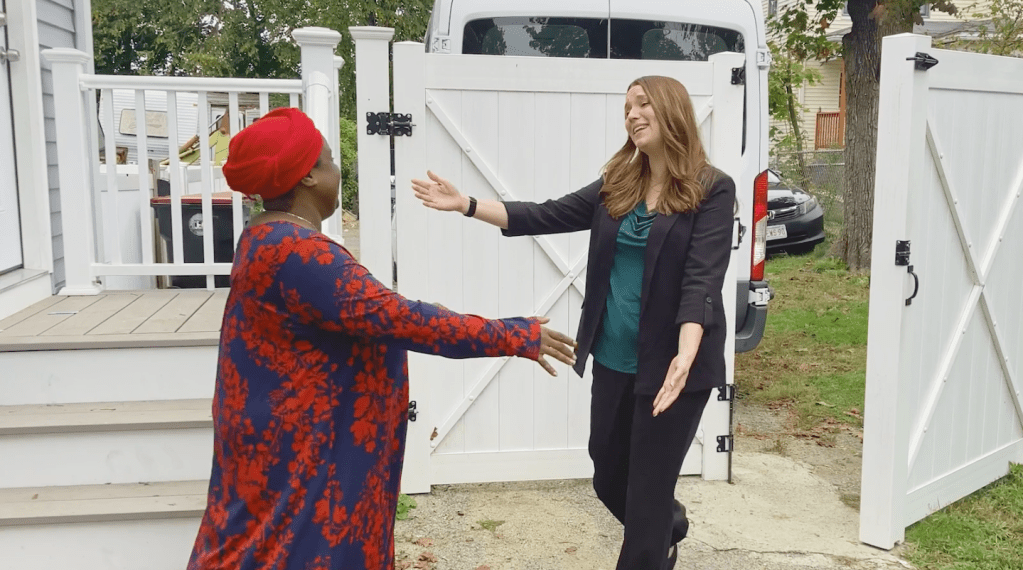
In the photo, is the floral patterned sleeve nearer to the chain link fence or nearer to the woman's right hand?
the woman's right hand

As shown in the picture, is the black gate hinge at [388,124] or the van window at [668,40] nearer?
the black gate hinge at [388,124]

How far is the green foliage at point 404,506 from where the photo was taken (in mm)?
4621

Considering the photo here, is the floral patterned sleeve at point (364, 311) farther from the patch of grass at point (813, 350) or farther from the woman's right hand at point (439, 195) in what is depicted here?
the patch of grass at point (813, 350)

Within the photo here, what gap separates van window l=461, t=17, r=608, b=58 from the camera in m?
5.79

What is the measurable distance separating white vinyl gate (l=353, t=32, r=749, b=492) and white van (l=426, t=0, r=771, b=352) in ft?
2.81

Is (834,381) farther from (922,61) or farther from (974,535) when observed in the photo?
(922,61)

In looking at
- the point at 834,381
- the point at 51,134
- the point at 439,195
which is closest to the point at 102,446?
the point at 439,195

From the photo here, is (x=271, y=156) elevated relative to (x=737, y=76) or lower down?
lower down

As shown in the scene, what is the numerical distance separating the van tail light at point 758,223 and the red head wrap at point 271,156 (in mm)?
3945

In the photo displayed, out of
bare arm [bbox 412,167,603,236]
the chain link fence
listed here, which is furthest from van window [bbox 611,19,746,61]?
the chain link fence

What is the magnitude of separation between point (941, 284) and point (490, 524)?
7.91ft

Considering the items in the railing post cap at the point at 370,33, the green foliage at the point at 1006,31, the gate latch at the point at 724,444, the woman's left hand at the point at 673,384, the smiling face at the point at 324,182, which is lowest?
the gate latch at the point at 724,444

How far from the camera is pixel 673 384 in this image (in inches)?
116

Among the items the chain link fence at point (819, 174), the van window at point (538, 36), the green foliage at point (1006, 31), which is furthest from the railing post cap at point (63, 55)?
the chain link fence at point (819, 174)
